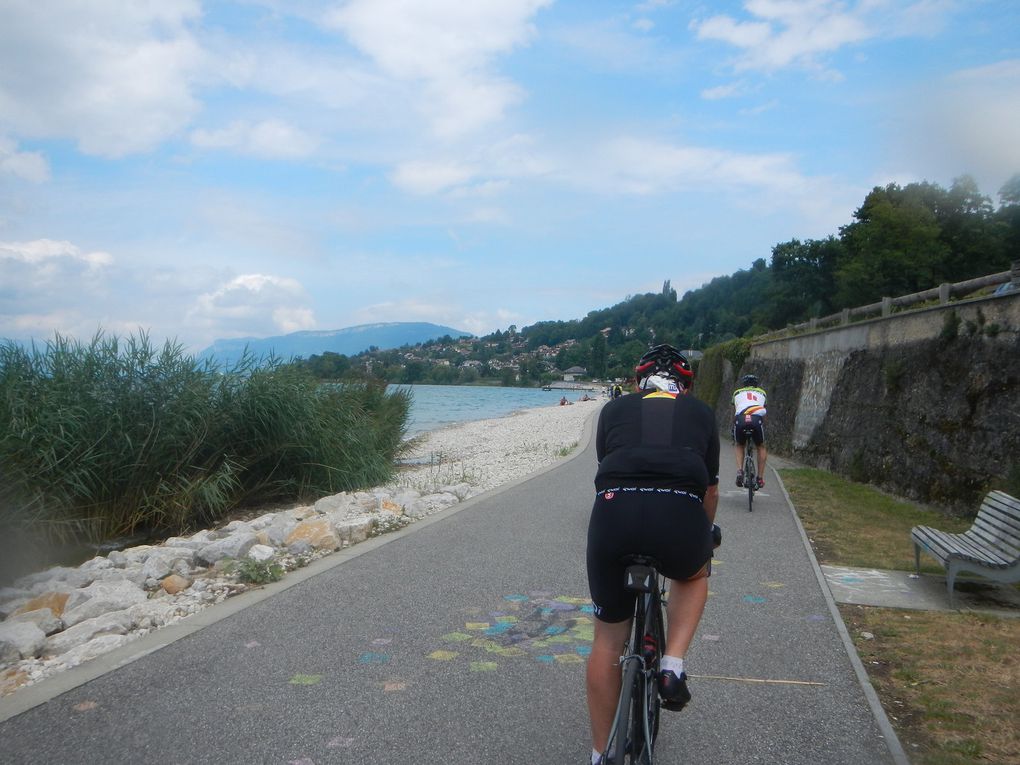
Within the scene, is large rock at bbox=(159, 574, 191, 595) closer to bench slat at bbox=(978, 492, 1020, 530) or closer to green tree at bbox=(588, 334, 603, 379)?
bench slat at bbox=(978, 492, 1020, 530)

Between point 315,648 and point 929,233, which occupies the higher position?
point 929,233

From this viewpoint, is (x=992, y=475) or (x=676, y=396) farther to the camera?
(x=992, y=475)

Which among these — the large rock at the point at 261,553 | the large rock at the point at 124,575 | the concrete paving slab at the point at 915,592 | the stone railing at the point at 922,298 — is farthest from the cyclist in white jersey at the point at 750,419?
the large rock at the point at 124,575

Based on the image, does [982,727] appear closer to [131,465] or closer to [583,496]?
[583,496]

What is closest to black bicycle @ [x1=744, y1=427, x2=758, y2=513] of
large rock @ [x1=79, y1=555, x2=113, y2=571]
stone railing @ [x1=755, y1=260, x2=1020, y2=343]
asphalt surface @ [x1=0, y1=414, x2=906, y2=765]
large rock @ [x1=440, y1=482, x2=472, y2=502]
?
stone railing @ [x1=755, y1=260, x2=1020, y2=343]

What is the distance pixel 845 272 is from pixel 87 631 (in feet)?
159

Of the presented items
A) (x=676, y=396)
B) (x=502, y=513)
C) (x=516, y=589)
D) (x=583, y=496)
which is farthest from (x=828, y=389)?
(x=676, y=396)

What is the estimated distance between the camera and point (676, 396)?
341cm

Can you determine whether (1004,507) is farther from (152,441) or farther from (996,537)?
(152,441)

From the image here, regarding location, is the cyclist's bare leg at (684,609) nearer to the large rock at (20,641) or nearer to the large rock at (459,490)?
the large rock at (20,641)

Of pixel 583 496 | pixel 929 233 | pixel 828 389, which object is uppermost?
pixel 929 233

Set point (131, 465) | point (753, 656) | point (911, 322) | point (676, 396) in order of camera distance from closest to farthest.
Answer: point (676, 396) → point (753, 656) → point (131, 465) → point (911, 322)

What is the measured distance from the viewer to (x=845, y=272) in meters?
48.3

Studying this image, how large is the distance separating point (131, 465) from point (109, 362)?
1.71 m
